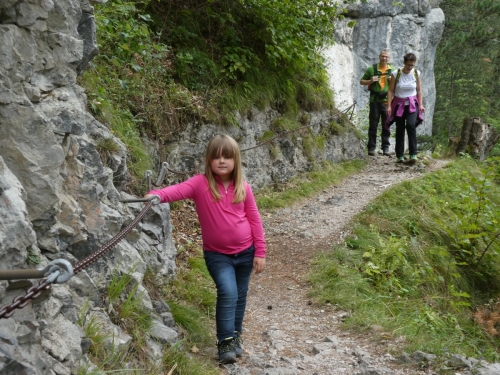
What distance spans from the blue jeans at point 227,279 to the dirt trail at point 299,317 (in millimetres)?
340

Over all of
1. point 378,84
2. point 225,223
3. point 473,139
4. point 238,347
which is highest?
point 378,84

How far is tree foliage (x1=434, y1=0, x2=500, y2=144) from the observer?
1061 inches

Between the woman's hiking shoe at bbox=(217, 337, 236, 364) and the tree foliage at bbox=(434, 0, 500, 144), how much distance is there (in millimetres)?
25839

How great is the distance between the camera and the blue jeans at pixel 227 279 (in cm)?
379

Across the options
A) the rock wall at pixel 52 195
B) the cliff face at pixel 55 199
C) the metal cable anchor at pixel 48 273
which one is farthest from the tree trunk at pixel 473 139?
the metal cable anchor at pixel 48 273

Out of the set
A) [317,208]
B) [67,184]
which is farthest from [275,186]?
[67,184]

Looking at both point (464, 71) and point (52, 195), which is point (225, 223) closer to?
point (52, 195)

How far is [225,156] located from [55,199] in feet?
4.15

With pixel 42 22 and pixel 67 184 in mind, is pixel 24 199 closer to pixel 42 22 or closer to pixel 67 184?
pixel 67 184

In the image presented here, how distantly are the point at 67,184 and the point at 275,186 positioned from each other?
639 centimetres

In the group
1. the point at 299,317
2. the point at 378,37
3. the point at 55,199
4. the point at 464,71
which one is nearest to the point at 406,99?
the point at 299,317

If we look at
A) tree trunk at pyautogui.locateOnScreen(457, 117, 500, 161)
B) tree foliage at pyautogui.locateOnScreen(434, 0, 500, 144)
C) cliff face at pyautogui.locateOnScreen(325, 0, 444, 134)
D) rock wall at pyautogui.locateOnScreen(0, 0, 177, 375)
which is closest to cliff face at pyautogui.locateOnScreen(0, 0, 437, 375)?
rock wall at pyautogui.locateOnScreen(0, 0, 177, 375)

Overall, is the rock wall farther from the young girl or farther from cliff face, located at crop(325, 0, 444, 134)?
cliff face, located at crop(325, 0, 444, 134)

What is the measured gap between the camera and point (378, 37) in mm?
21234
